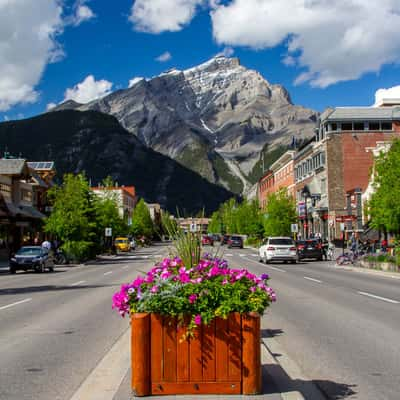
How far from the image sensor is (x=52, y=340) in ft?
32.6

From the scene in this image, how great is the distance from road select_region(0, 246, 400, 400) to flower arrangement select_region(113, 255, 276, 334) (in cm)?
131

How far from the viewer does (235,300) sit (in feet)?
19.2

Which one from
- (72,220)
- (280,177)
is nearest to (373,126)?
(280,177)

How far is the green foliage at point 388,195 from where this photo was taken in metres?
30.5

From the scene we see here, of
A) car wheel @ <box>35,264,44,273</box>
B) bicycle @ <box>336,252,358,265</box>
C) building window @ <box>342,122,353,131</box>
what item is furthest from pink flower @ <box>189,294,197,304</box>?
building window @ <box>342,122,353,131</box>

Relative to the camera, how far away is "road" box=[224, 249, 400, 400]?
6816 mm

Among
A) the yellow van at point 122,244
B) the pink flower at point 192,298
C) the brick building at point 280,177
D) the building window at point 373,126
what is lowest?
the yellow van at point 122,244

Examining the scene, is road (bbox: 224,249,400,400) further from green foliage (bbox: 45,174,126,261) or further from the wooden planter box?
green foliage (bbox: 45,174,126,261)

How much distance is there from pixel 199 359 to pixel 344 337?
483cm

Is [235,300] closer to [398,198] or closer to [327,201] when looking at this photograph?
[398,198]

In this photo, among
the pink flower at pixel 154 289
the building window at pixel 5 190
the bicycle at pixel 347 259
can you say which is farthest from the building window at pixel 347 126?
the pink flower at pixel 154 289

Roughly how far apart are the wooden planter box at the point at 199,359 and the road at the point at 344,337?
1.19 metres

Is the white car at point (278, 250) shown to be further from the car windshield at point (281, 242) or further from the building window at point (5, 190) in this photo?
the building window at point (5, 190)

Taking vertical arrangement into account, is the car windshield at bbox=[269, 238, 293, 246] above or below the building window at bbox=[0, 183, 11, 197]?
below
